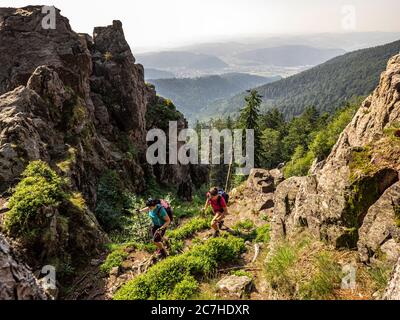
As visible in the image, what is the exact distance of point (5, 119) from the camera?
15.2m

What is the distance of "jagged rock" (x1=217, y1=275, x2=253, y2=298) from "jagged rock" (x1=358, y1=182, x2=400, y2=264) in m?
2.87

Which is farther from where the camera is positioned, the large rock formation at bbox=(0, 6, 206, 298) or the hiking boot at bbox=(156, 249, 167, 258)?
the large rock formation at bbox=(0, 6, 206, 298)

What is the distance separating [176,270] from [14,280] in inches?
211

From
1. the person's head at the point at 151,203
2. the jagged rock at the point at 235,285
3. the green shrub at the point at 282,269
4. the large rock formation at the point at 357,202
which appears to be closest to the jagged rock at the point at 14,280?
the jagged rock at the point at 235,285

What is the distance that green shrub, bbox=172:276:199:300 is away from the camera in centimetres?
778

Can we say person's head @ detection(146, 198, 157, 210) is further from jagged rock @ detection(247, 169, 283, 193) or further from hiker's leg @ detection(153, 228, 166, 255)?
jagged rock @ detection(247, 169, 283, 193)

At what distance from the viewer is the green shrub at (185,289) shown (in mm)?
7777

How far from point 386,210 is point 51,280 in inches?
389

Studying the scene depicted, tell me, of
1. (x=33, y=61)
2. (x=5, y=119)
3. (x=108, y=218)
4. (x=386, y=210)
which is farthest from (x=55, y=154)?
(x=386, y=210)

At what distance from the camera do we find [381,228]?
6.66 metres

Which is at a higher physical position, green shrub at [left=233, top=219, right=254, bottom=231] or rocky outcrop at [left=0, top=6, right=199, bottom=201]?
rocky outcrop at [left=0, top=6, right=199, bottom=201]

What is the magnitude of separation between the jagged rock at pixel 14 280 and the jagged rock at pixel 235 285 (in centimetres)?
471

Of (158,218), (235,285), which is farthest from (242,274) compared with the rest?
(158,218)

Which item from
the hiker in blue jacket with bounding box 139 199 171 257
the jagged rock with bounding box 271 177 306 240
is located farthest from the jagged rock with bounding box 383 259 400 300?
the hiker in blue jacket with bounding box 139 199 171 257
